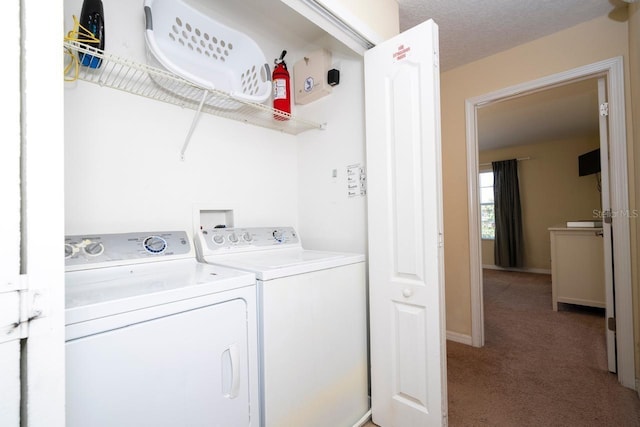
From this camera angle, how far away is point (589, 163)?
15.2ft

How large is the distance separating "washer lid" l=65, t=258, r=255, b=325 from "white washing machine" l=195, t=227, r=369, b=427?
5.7 inches

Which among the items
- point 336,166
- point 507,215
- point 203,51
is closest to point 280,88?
point 203,51

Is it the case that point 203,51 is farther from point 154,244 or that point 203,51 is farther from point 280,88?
point 154,244

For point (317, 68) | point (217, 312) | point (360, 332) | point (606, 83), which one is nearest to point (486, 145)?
point (606, 83)

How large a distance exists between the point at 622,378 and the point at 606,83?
2.04 m

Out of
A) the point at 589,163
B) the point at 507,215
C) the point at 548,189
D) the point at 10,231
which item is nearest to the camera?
the point at 10,231

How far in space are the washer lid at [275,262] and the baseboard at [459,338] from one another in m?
1.65

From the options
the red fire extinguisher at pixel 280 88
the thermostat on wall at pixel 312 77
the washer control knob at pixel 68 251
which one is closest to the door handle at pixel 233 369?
the washer control knob at pixel 68 251

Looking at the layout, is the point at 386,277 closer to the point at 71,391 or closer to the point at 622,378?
the point at 71,391

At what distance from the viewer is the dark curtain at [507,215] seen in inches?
235

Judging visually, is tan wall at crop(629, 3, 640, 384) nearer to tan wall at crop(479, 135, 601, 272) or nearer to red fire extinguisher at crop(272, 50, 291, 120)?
red fire extinguisher at crop(272, 50, 291, 120)

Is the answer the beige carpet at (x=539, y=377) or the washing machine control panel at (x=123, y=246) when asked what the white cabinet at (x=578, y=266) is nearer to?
the beige carpet at (x=539, y=377)

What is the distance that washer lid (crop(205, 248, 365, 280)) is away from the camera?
1.16m

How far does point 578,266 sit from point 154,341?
14.2ft
